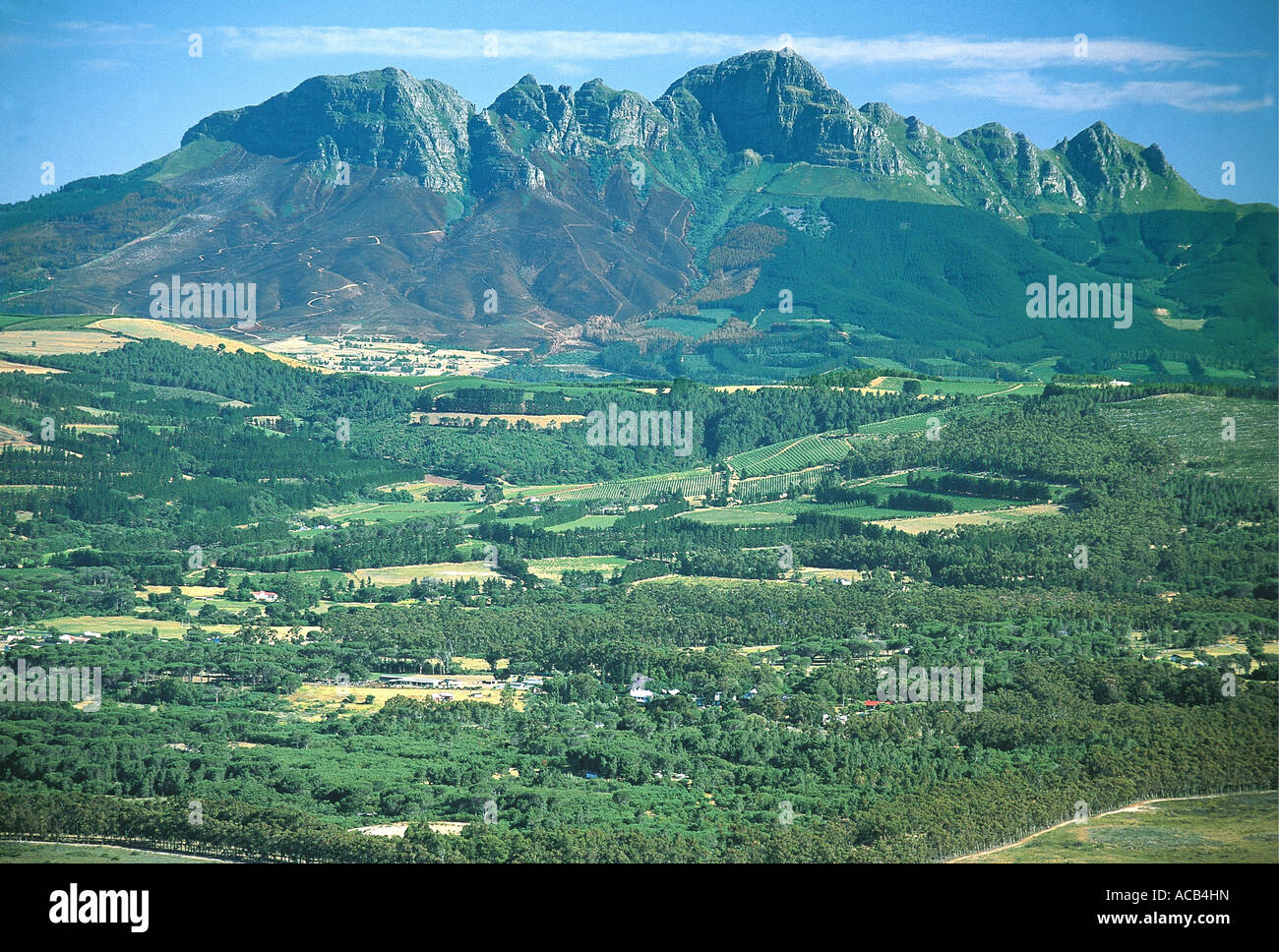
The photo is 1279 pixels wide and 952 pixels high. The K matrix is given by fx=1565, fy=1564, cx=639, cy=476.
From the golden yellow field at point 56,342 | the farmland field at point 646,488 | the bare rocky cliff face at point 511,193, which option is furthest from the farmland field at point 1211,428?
the golden yellow field at point 56,342

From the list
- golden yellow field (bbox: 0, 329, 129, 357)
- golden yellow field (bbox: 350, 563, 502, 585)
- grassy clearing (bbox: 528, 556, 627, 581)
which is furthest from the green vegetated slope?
golden yellow field (bbox: 350, 563, 502, 585)

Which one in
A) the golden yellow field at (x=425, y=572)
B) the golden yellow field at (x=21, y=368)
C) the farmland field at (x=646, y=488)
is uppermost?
the golden yellow field at (x=21, y=368)

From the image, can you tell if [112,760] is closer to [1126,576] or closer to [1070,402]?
[1126,576]

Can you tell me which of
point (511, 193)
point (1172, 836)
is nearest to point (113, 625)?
point (1172, 836)

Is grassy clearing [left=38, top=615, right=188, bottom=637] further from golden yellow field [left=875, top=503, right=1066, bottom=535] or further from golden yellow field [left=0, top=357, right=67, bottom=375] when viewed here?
golden yellow field [left=0, top=357, right=67, bottom=375]

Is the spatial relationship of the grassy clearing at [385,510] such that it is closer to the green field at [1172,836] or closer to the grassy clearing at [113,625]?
the grassy clearing at [113,625]

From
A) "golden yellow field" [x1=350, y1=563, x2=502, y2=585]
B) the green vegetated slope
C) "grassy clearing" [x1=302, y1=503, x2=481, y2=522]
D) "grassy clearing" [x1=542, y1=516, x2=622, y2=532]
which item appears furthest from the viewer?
the green vegetated slope
